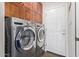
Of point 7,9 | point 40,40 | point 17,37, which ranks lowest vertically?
Result: point 40,40

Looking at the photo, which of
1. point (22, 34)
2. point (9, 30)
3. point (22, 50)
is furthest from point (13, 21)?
point (22, 50)

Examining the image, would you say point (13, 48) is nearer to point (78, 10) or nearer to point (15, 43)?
point (15, 43)

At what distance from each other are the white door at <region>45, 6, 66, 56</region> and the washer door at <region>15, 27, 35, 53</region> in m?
0.82

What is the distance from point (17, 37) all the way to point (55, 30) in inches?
52.7

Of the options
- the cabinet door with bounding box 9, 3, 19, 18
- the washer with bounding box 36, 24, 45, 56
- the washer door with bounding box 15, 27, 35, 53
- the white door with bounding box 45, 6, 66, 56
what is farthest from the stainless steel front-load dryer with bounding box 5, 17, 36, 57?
the white door with bounding box 45, 6, 66, 56

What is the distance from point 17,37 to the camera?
1.55m

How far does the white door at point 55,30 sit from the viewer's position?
263 centimetres

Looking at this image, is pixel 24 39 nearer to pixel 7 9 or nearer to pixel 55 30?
pixel 7 9

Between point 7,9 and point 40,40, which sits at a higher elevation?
point 7,9

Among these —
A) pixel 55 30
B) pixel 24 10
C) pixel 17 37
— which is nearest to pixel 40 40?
pixel 55 30

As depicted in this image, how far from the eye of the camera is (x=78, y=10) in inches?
43.7

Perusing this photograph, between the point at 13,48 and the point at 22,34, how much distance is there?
251mm

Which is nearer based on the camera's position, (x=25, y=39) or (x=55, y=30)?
(x=25, y=39)

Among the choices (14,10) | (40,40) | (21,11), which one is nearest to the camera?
(14,10)
